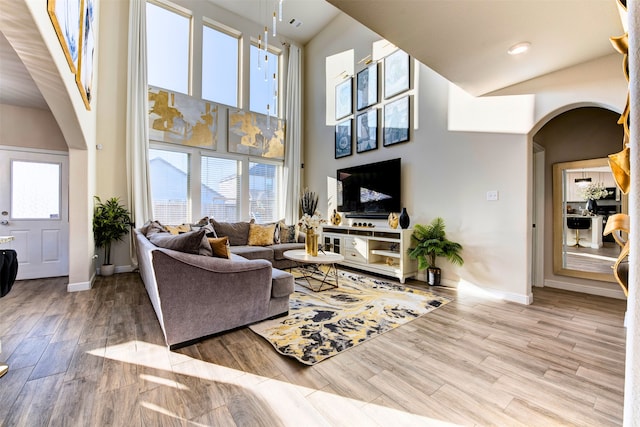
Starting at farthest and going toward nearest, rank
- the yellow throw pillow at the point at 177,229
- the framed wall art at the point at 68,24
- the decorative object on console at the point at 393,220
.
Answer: the decorative object on console at the point at 393,220 < the yellow throw pillow at the point at 177,229 < the framed wall art at the point at 68,24

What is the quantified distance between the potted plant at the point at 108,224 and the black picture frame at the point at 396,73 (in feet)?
16.4

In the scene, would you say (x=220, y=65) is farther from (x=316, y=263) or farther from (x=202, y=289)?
(x=202, y=289)

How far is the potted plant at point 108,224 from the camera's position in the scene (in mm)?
4238

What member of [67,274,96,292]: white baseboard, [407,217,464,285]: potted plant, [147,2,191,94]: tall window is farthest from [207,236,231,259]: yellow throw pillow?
[147,2,191,94]: tall window

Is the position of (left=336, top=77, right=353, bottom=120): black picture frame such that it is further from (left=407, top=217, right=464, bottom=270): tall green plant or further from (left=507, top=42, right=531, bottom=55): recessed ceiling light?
(left=507, top=42, right=531, bottom=55): recessed ceiling light

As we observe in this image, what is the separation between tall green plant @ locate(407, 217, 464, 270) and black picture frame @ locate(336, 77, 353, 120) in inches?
116

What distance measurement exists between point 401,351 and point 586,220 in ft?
11.7

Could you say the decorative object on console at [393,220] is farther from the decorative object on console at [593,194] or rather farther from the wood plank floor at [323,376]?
the decorative object on console at [593,194]

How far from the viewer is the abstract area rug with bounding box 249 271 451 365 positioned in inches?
82.7

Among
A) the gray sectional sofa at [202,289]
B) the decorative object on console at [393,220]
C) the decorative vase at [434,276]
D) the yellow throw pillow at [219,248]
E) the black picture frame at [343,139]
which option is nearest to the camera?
the gray sectional sofa at [202,289]

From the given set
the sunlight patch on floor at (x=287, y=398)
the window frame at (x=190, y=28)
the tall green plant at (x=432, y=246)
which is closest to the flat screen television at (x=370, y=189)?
the tall green plant at (x=432, y=246)

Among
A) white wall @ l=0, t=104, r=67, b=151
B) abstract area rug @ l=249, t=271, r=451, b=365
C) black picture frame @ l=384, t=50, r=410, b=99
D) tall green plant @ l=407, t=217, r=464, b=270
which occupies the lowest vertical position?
abstract area rug @ l=249, t=271, r=451, b=365

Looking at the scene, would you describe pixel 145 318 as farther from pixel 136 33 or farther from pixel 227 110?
pixel 136 33

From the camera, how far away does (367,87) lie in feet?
16.8
